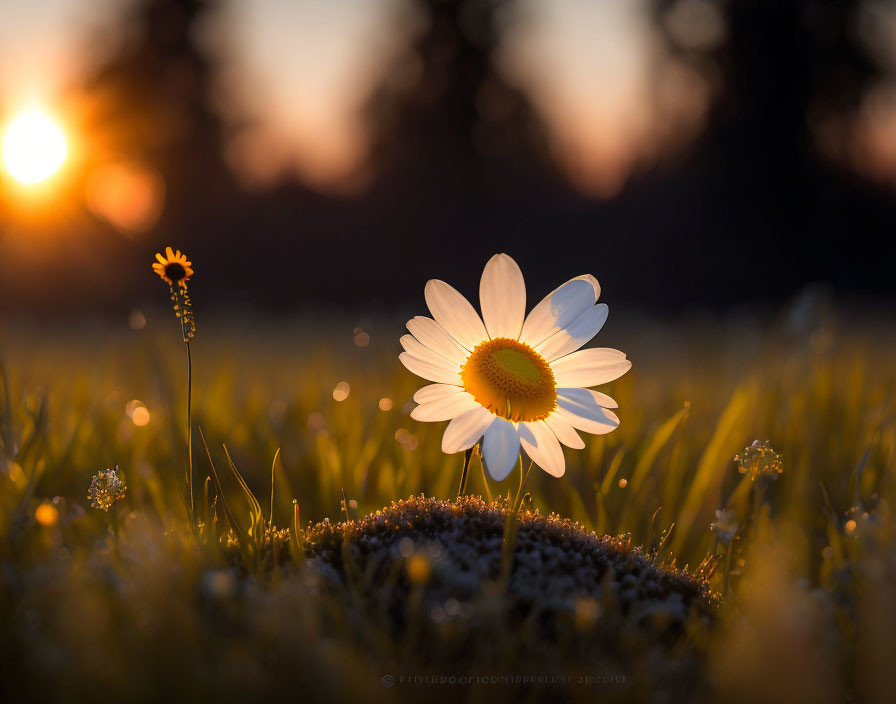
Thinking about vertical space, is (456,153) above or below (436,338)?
above

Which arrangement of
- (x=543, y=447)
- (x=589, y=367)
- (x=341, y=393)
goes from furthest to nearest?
(x=341, y=393)
(x=589, y=367)
(x=543, y=447)

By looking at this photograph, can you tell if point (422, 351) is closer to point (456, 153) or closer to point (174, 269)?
point (174, 269)

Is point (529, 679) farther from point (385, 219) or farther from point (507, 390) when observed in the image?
point (385, 219)

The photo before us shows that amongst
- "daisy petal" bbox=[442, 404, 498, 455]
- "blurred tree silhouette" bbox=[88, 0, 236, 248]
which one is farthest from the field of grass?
"blurred tree silhouette" bbox=[88, 0, 236, 248]

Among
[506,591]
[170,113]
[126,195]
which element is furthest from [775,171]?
[506,591]

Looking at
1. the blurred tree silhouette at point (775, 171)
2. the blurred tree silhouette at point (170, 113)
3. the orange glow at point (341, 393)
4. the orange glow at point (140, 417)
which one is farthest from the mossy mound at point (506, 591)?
the blurred tree silhouette at point (170, 113)

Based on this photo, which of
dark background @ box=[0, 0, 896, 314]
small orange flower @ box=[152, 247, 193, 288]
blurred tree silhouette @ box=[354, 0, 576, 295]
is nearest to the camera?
small orange flower @ box=[152, 247, 193, 288]

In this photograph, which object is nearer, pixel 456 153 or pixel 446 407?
pixel 446 407

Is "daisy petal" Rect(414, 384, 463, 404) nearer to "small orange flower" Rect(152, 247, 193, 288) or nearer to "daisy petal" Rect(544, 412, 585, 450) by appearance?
"daisy petal" Rect(544, 412, 585, 450)

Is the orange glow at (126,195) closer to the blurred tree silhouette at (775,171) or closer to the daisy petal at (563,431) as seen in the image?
the blurred tree silhouette at (775,171)
